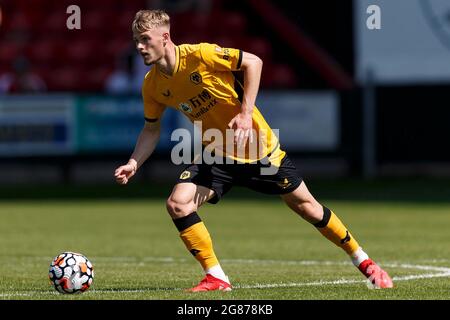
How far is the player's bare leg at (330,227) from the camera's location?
354 inches

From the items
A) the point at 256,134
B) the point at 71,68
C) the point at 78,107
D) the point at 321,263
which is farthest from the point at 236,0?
the point at 256,134

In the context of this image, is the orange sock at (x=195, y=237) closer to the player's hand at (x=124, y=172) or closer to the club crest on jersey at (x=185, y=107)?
the player's hand at (x=124, y=172)

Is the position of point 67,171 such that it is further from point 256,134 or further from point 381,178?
point 256,134

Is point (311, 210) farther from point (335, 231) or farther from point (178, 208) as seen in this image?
point (178, 208)

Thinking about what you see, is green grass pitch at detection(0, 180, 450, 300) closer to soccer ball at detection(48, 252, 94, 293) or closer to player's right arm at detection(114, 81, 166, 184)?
soccer ball at detection(48, 252, 94, 293)

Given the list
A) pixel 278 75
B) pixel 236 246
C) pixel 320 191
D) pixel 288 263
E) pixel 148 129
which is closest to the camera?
pixel 148 129

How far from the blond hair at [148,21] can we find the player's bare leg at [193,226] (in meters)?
1.19

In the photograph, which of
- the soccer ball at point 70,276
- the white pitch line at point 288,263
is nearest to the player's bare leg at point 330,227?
the white pitch line at point 288,263

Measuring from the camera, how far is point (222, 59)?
8852 millimetres

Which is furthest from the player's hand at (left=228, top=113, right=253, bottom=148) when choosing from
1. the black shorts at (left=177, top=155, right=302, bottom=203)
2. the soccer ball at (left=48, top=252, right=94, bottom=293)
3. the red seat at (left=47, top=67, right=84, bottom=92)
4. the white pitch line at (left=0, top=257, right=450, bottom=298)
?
the red seat at (left=47, top=67, right=84, bottom=92)

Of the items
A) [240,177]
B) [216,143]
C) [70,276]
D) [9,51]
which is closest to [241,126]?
[216,143]

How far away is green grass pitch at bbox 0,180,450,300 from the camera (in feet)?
29.2

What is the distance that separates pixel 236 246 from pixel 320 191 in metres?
7.88

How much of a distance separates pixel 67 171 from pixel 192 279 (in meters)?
13.8
